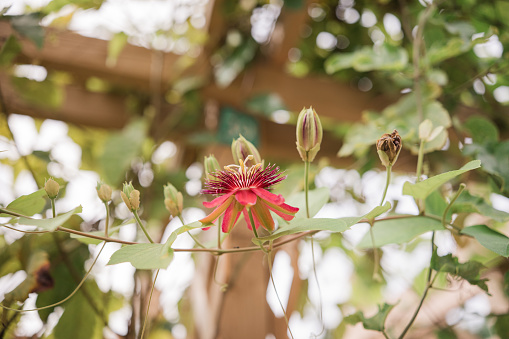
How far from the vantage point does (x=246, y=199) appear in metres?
0.36

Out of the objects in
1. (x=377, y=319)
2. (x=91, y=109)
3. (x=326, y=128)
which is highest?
(x=377, y=319)

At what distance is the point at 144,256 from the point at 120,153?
0.63 metres

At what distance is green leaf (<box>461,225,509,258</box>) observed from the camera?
1.31 feet

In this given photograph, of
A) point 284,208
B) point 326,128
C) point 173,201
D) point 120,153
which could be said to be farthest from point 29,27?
point 326,128

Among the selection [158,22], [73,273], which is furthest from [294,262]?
[158,22]

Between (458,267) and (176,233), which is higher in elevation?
(176,233)

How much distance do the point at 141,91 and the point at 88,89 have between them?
0.14 m

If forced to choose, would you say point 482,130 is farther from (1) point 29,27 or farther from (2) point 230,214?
(1) point 29,27

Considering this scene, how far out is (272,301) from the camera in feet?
3.12

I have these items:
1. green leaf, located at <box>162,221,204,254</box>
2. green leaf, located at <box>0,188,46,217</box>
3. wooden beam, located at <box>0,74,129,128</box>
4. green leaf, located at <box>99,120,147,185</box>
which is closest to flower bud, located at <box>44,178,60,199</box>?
green leaf, located at <box>0,188,46,217</box>

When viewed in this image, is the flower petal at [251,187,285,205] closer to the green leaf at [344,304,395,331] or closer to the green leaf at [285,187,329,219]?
Answer: the green leaf at [285,187,329,219]

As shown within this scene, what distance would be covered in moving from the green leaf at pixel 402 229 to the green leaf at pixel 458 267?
30mm

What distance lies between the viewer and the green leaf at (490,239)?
399 mm

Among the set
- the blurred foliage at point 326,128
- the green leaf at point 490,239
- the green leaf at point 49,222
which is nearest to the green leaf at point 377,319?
the blurred foliage at point 326,128
